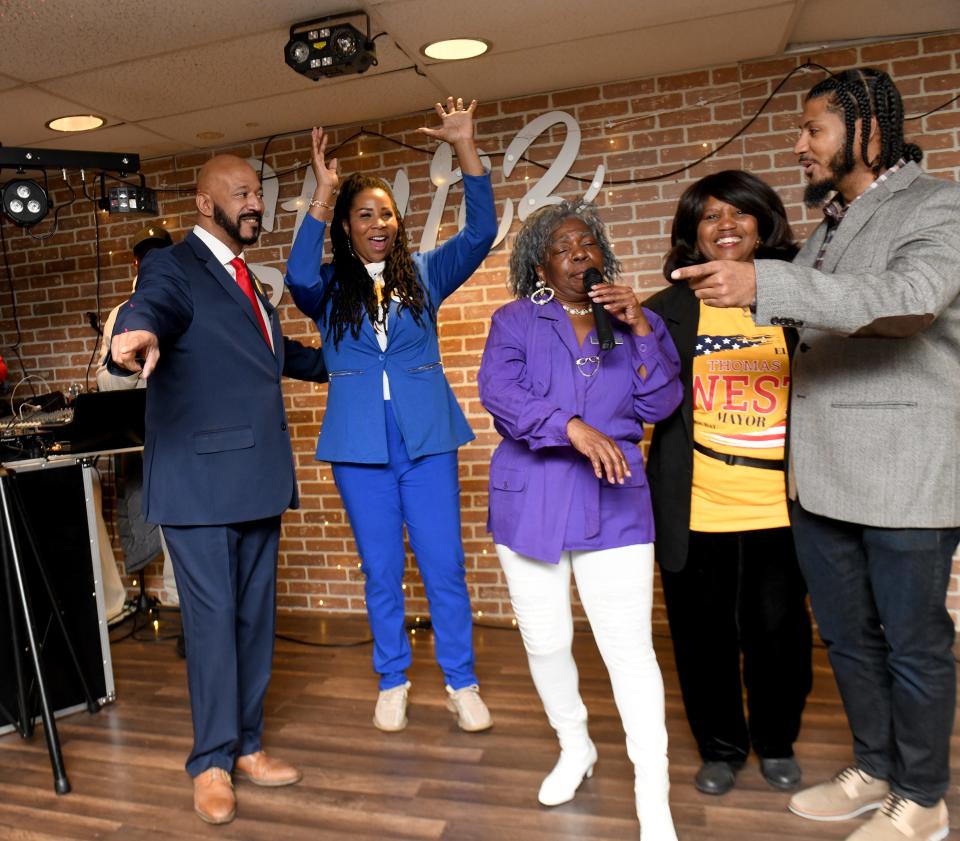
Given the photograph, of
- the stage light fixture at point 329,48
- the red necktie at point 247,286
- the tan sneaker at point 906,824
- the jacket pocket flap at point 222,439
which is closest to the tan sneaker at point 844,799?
→ the tan sneaker at point 906,824

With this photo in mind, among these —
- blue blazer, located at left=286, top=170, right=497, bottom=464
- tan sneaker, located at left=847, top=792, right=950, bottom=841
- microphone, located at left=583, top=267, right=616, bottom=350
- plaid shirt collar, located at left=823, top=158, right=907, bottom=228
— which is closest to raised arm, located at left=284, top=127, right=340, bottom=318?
blue blazer, located at left=286, top=170, right=497, bottom=464

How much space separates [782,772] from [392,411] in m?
1.56

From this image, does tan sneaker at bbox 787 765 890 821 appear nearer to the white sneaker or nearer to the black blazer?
the white sneaker

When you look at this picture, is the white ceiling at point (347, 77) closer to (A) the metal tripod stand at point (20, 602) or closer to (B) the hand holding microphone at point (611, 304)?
(B) the hand holding microphone at point (611, 304)

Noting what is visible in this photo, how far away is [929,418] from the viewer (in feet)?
6.01

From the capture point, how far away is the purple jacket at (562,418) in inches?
80.7

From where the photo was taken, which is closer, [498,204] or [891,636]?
[891,636]

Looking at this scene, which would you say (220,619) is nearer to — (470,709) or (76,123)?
(470,709)

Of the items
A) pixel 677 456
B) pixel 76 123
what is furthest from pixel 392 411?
pixel 76 123

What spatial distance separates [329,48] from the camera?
2775mm

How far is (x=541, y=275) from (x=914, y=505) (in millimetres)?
1060

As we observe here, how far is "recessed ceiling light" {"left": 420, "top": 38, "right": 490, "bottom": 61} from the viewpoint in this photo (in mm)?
3070

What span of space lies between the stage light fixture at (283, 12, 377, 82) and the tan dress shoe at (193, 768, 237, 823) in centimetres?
221

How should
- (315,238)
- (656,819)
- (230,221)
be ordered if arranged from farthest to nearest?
(315,238) < (230,221) < (656,819)
